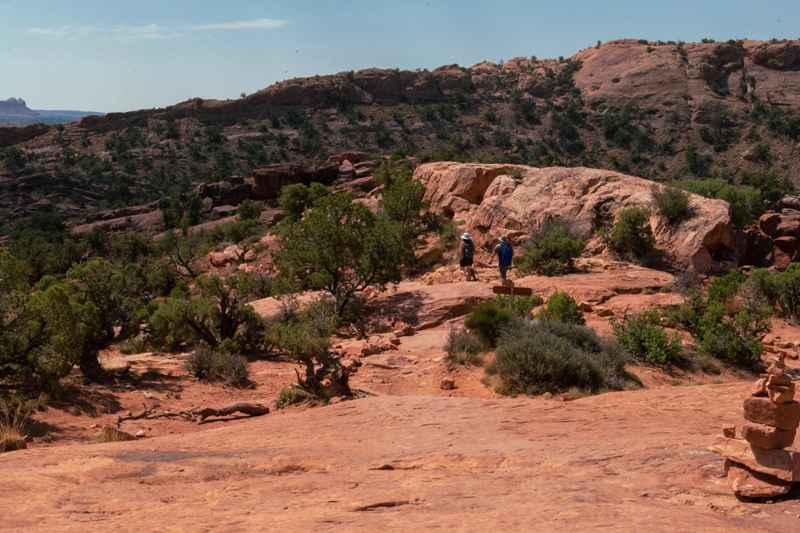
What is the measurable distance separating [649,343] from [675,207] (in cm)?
878

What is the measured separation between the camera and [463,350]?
12.9 m

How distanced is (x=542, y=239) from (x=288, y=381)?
935 cm

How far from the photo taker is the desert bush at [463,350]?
12633 millimetres

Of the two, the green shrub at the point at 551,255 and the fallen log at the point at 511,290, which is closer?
the fallen log at the point at 511,290

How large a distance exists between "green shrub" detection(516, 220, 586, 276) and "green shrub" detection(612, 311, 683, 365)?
19.0 feet

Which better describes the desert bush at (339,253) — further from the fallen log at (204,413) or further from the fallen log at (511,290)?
the fallen log at (204,413)

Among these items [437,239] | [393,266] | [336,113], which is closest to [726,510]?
[393,266]

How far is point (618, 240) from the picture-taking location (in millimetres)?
20547

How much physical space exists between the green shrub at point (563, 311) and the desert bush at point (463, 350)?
194cm

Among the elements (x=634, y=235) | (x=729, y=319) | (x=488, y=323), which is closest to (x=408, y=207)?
(x=634, y=235)

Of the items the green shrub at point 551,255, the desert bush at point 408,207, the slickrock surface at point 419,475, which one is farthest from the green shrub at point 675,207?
the slickrock surface at point 419,475

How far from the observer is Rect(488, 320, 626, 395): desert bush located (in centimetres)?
1109

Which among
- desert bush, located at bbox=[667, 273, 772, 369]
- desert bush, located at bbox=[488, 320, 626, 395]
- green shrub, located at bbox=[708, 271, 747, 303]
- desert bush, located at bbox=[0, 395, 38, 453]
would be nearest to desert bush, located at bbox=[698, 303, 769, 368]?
desert bush, located at bbox=[667, 273, 772, 369]

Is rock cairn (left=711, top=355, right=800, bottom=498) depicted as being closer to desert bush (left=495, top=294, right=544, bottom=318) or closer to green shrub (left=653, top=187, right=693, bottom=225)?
desert bush (left=495, top=294, right=544, bottom=318)
